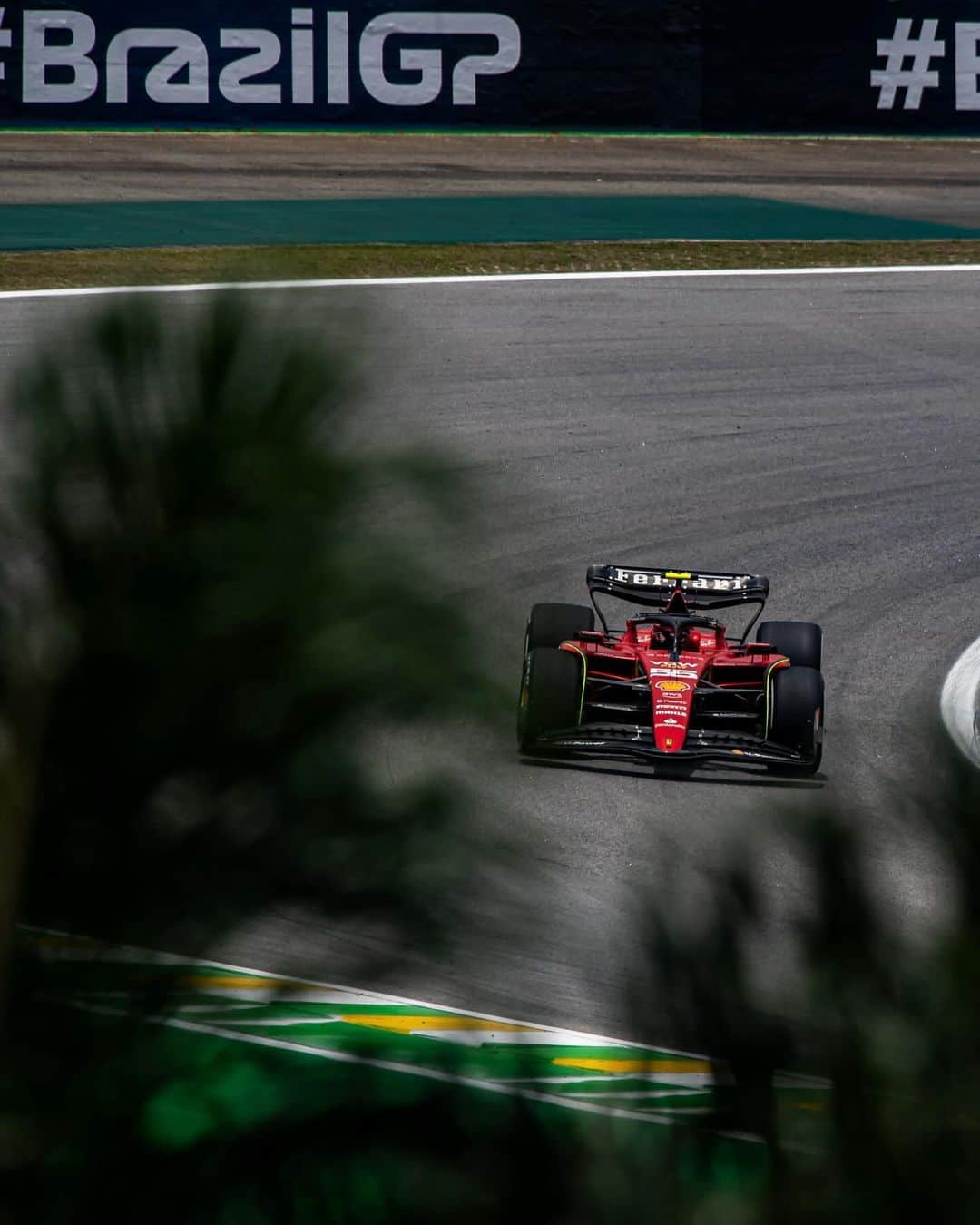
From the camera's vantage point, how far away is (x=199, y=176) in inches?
803

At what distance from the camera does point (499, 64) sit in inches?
873

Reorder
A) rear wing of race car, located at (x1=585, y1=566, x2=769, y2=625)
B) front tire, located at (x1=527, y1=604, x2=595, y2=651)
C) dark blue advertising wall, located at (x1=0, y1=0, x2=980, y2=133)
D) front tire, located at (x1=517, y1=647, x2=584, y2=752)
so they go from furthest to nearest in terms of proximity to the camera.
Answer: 1. dark blue advertising wall, located at (x1=0, y1=0, x2=980, y2=133)
2. rear wing of race car, located at (x1=585, y1=566, x2=769, y2=625)
3. front tire, located at (x1=527, y1=604, x2=595, y2=651)
4. front tire, located at (x1=517, y1=647, x2=584, y2=752)

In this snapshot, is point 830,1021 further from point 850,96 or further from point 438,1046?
point 850,96

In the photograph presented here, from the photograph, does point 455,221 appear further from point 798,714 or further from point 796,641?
point 798,714

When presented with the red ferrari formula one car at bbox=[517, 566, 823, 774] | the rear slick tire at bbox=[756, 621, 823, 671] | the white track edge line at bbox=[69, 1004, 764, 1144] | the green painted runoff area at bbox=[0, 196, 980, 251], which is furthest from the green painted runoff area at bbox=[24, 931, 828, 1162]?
the green painted runoff area at bbox=[0, 196, 980, 251]

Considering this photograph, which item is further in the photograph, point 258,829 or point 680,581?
point 680,581

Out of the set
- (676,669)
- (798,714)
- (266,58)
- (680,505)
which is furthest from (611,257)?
(798,714)

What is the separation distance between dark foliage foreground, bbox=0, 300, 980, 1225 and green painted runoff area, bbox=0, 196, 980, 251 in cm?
1681

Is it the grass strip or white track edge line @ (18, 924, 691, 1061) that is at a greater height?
the grass strip

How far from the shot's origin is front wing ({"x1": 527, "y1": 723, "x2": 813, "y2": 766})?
360 inches

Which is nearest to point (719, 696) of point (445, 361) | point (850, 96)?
point (445, 361)

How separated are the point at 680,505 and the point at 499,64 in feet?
35.0

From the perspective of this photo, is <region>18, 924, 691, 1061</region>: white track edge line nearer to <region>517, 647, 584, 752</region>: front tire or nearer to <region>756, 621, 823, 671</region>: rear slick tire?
<region>517, 647, 584, 752</region>: front tire

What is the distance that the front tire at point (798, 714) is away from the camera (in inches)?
361
